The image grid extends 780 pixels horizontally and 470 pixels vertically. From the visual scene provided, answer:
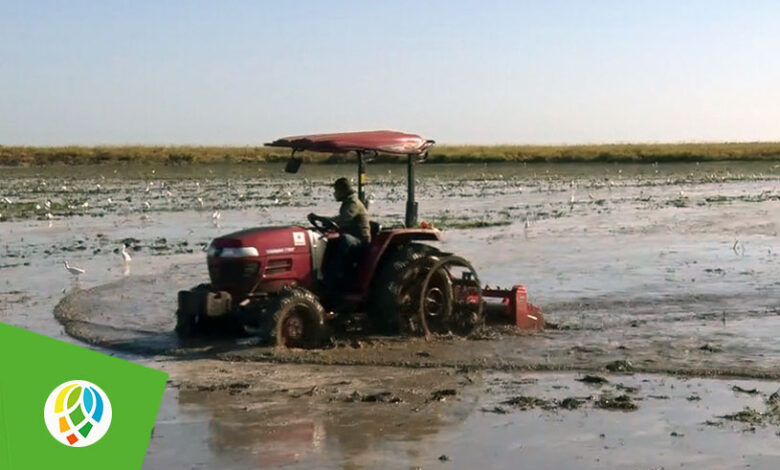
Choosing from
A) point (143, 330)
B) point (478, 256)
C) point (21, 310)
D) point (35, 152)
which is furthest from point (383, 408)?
point (35, 152)

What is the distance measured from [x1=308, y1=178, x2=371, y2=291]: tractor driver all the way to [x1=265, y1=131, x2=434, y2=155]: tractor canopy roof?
1.26ft

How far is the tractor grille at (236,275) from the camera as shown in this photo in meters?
10.5

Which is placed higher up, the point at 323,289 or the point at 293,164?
the point at 293,164

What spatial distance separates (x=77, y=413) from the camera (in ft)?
10.4

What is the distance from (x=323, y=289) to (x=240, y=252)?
40.1 inches

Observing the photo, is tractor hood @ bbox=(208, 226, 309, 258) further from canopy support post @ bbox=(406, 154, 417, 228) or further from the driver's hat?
canopy support post @ bbox=(406, 154, 417, 228)

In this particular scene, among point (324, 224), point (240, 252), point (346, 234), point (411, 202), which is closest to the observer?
point (240, 252)

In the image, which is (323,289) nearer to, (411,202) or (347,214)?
(347,214)

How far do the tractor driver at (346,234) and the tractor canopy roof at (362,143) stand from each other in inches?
15.1

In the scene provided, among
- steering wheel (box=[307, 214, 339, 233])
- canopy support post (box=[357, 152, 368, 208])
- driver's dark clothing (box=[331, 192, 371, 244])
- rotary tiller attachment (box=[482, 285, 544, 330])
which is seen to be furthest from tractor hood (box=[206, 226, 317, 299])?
rotary tiller attachment (box=[482, 285, 544, 330])

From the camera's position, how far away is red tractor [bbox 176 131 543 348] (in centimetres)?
1048

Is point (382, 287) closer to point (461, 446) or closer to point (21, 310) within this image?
point (461, 446)

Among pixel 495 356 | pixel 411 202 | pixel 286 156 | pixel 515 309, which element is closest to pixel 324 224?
pixel 411 202

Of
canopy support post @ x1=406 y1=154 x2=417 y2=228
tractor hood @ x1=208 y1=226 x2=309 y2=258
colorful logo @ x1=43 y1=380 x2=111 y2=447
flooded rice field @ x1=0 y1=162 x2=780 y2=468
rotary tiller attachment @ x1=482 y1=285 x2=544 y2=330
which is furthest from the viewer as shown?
rotary tiller attachment @ x1=482 y1=285 x2=544 y2=330
